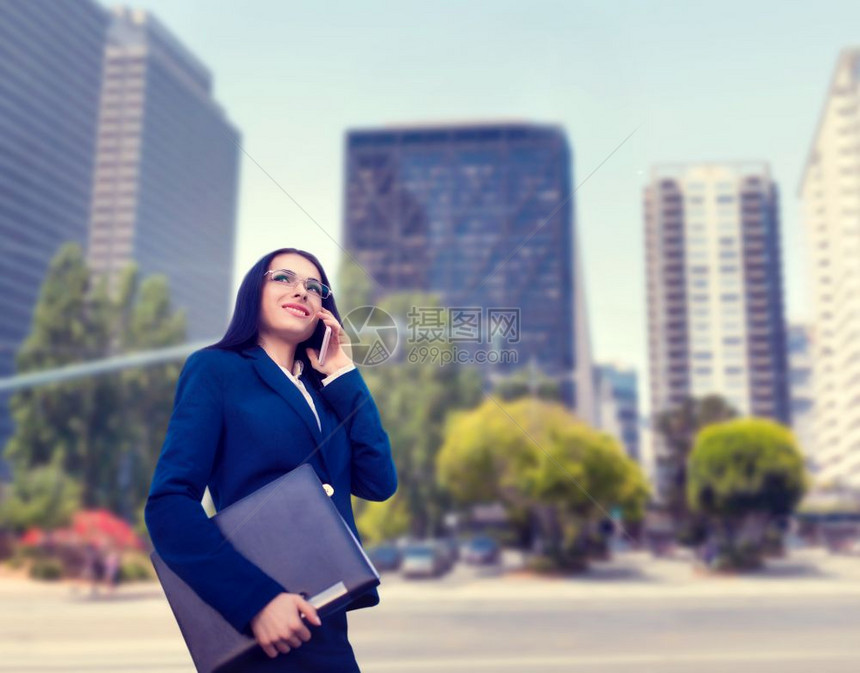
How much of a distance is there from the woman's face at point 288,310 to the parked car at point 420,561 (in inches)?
667

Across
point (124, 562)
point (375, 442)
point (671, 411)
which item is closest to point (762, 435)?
point (671, 411)

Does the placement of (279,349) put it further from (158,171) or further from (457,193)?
(158,171)

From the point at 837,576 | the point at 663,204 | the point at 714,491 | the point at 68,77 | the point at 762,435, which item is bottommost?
the point at 837,576

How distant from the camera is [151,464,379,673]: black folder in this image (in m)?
1.06

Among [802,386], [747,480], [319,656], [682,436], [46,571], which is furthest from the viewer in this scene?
[802,386]

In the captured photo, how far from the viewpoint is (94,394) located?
71.4ft

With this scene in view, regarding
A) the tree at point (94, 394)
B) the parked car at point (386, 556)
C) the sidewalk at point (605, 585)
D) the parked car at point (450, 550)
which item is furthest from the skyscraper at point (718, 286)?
the tree at point (94, 394)

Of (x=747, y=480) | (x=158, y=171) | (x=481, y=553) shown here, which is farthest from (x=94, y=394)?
(x=158, y=171)

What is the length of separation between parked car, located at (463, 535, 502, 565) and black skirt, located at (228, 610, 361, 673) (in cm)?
2191

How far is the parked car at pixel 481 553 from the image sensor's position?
22.4 metres

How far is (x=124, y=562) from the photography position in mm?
18078

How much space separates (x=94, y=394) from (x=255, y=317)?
22.5 metres

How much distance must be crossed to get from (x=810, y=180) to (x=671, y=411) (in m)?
38.3

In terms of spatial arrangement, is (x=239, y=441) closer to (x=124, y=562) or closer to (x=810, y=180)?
(x=124, y=562)
